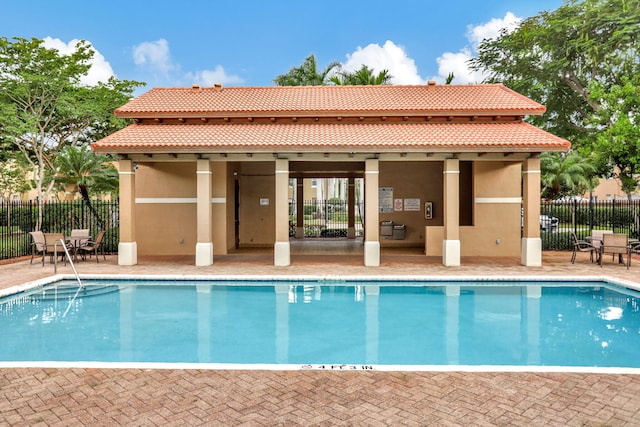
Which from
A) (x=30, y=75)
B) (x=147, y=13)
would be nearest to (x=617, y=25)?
(x=147, y=13)

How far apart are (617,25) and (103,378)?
32131mm

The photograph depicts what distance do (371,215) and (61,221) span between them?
17.3 m

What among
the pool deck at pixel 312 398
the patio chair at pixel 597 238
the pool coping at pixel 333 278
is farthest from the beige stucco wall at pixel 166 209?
the patio chair at pixel 597 238

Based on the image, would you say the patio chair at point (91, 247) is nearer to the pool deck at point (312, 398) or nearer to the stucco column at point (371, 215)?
the stucco column at point (371, 215)

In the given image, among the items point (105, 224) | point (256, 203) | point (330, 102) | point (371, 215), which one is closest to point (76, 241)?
point (256, 203)

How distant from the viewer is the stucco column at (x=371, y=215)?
13.8 meters

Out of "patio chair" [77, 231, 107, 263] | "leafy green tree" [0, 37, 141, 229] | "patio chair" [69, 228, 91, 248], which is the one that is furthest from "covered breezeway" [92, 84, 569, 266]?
"leafy green tree" [0, 37, 141, 229]

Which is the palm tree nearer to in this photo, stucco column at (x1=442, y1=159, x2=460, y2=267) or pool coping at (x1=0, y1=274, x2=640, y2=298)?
pool coping at (x1=0, y1=274, x2=640, y2=298)

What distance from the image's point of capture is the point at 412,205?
18.8 metres

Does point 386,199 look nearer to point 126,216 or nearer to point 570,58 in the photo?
point 126,216

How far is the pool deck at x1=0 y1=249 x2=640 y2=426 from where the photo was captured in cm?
412

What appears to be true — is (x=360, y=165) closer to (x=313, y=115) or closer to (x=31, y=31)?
(x=313, y=115)

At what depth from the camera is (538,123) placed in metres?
31.4

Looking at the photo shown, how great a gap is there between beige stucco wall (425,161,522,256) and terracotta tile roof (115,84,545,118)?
2.34 m
